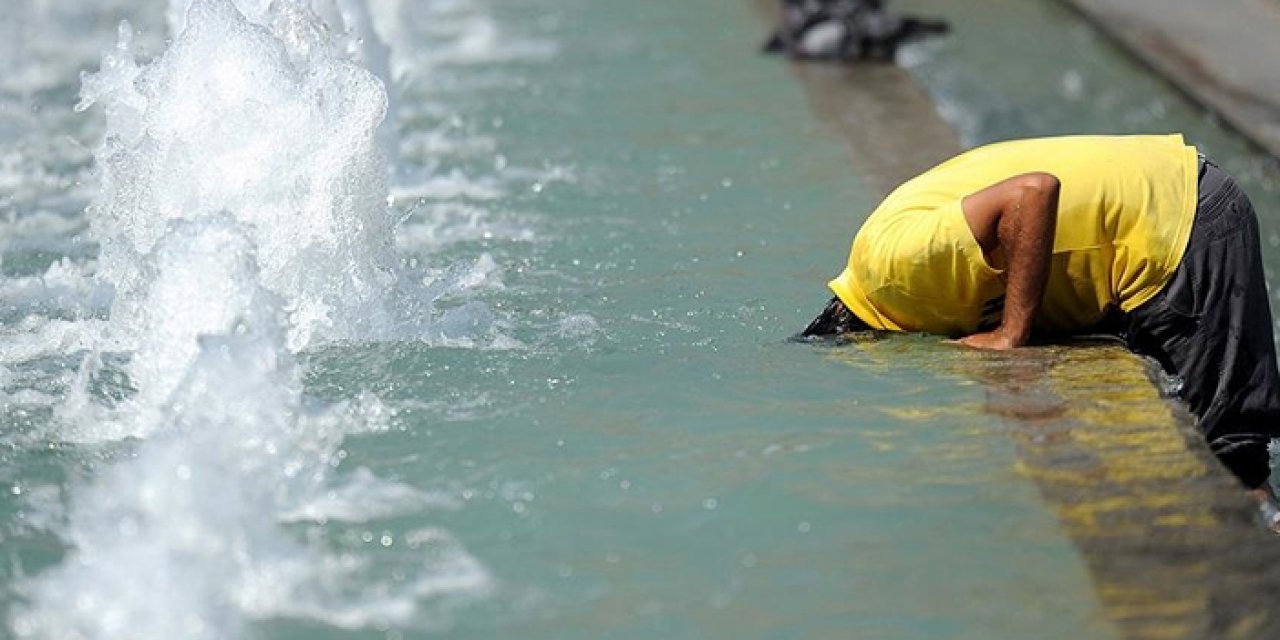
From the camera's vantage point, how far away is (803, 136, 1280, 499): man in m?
5.27

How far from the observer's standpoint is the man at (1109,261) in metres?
5.27

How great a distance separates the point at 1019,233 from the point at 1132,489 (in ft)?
2.98

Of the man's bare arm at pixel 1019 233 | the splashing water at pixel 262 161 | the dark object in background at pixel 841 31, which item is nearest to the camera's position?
the man's bare arm at pixel 1019 233

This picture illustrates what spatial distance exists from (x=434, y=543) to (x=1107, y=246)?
77.0 inches

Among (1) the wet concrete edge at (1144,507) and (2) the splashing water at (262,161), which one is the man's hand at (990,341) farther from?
(2) the splashing water at (262,161)

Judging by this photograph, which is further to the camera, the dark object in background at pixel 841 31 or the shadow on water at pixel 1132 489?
the dark object in background at pixel 841 31

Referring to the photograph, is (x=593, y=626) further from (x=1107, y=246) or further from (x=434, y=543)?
(x=1107, y=246)

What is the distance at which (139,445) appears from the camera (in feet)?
16.7

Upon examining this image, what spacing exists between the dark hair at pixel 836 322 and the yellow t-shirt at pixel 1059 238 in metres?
0.06

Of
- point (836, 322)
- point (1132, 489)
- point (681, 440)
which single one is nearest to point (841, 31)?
point (836, 322)

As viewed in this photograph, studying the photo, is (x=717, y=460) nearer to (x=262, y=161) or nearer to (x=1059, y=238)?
(x=1059, y=238)

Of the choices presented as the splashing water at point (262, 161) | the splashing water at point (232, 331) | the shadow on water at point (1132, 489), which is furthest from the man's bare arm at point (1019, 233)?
the splashing water at point (262, 161)

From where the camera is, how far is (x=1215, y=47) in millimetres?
12688

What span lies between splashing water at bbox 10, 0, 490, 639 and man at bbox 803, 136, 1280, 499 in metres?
1.45
